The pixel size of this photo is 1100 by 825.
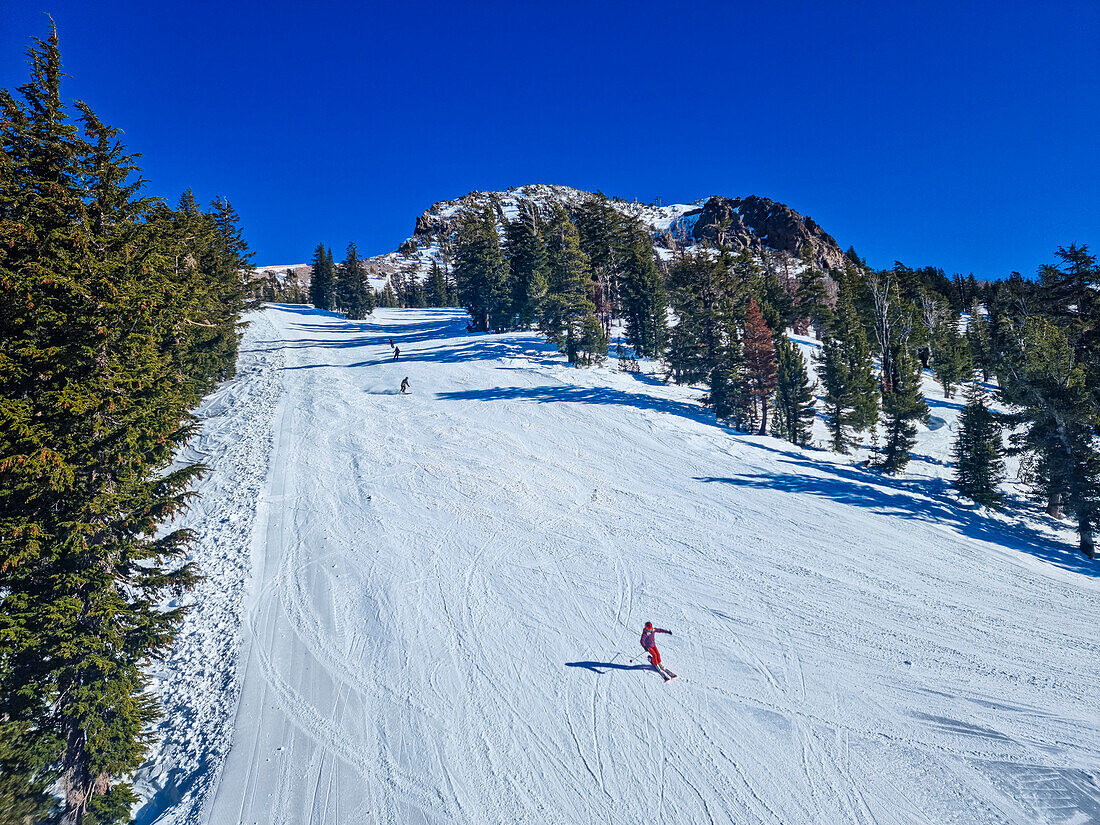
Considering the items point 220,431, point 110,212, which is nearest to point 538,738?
point 110,212

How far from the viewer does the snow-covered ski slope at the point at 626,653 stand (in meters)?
8.37

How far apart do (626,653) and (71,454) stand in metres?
12.0

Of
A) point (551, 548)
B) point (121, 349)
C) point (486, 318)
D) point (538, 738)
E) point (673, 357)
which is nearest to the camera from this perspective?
point (121, 349)

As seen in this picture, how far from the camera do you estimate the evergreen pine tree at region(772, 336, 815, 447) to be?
30766mm

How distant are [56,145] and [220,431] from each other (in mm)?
20281

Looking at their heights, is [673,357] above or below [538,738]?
above

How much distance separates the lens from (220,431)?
25328 millimetres

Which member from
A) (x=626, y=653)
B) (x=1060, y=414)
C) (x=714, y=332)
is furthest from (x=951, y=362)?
(x=626, y=653)

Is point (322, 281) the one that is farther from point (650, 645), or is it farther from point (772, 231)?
point (772, 231)

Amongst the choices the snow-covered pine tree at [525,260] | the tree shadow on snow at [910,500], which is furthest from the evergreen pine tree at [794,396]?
the snow-covered pine tree at [525,260]

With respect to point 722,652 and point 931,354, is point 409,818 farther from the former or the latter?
point 931,354

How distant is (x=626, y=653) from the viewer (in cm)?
1149

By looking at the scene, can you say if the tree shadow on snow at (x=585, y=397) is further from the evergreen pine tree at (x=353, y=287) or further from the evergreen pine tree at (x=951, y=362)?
the evergreen pine tree at (x=353, y=287)

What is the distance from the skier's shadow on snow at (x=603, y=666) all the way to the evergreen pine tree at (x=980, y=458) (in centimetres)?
2131
